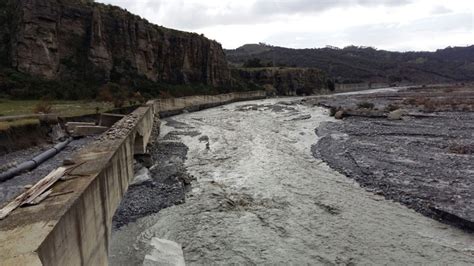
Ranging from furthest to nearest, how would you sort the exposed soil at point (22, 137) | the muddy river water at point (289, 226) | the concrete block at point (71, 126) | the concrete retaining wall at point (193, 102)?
1. the concrete retaining wall at point (193, 102)
2. the concrete block at point (71, 126)
3. the exposed soil at point (22, 137)
4. the muddy river water at point (289, 226)

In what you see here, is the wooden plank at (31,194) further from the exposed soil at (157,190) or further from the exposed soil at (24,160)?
the exposed soil at (24,160)

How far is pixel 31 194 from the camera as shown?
8.26 meters

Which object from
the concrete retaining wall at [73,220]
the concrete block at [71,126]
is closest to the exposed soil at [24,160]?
the concrete block at [71,126]

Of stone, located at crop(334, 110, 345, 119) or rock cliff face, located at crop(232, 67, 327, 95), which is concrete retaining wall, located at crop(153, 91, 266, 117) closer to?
rock cliff face, located at crop(232, 67, 327, 95)

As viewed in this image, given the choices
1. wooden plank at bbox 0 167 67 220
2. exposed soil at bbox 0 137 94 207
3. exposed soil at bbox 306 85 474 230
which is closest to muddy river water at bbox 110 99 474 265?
exposed soil at bbox 306 85 474 230

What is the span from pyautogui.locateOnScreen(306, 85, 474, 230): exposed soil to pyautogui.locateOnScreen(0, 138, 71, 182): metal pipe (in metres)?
16.6

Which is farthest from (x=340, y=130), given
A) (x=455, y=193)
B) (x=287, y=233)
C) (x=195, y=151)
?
(x=287, y=233)

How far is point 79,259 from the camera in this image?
700cm

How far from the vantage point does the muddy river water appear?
10852 millimetres

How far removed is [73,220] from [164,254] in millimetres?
4574

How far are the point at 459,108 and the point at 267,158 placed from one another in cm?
3735

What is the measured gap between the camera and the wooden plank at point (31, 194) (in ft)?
24.2

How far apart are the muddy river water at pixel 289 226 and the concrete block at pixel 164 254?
223 millimetres

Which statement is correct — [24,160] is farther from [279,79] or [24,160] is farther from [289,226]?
[279,79]
